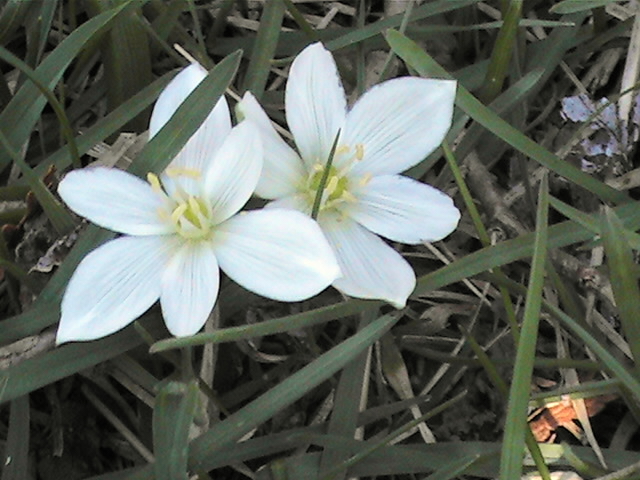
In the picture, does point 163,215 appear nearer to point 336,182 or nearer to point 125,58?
point 336,182

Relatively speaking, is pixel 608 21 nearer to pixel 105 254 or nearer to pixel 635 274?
pixel 635 274

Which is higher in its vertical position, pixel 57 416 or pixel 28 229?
pixel 28 229

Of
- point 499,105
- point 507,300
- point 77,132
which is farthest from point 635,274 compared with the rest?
point 77,132

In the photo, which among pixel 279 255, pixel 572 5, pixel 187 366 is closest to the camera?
pixel 279 255

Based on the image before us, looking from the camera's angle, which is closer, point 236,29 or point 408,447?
point 408,447

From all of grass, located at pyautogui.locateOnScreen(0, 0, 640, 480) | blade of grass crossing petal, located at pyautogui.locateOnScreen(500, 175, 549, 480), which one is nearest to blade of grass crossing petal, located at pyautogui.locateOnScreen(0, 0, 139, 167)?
grass, located at pyautogui.locateOnScreen(0, 0, 640, 480)

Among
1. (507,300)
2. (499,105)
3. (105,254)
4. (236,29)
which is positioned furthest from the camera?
(236,29)

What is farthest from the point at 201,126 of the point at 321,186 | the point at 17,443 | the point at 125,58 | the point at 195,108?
the point at 17,443

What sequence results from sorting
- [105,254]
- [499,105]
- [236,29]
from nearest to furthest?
[105,254] → [499,105] → [236,29]
